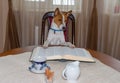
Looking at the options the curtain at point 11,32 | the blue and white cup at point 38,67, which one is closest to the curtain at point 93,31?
the curtain at point 11,32

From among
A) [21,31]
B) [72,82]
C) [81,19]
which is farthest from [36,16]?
[72,82]

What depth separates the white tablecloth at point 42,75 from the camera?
1.21 meters

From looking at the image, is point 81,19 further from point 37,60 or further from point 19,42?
point 37,60

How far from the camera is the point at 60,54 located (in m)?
1.51

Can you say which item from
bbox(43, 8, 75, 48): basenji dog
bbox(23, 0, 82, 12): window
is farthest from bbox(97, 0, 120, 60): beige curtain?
bbox(43, 8, 75, 48): basenji dog

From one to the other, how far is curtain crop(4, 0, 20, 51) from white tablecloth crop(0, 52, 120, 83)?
1.25 m

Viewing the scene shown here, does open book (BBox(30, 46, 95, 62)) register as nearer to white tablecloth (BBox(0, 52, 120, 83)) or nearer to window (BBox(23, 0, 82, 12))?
white tablecloth (BBox(0, 52, 120, 83))

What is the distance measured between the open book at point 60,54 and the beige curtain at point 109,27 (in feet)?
4.05

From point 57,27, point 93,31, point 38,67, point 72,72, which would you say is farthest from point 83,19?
point 72,72

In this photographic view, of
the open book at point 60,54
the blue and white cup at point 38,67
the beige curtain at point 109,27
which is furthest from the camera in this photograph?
the beige curtain at point 109,27

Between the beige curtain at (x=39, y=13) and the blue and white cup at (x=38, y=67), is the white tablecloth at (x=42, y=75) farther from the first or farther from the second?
the beige curtain at (x=39, y=13)

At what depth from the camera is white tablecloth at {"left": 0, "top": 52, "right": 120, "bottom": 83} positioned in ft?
3.96

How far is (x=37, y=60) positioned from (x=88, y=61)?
1.23 ft

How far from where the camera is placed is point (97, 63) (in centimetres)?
149
